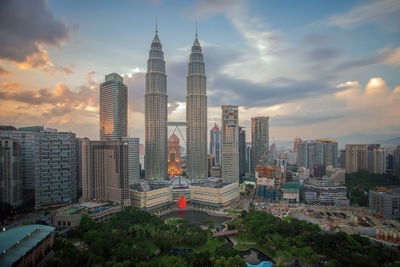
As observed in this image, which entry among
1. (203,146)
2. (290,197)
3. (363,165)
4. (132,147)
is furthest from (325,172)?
(132,147)

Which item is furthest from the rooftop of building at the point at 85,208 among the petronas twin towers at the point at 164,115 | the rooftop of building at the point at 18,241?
the petronas twin towers at the point at 164,115

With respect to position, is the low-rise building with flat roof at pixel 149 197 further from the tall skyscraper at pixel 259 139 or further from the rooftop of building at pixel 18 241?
the tall skyscraper at pixel 259 139

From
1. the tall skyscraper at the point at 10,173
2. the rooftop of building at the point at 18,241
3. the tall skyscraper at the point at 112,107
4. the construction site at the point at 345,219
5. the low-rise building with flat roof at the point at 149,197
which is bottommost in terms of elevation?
the construction site at the point at 345,219

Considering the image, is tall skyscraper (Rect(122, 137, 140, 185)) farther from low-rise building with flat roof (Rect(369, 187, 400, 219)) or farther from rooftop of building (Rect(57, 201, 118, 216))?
low-rise building with flat roof (Rect(369, 187, 400, 219))

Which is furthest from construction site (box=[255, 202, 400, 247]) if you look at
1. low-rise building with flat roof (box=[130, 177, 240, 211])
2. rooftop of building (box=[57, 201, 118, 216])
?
rooftop of building (box=[57, 201, 118, 216])

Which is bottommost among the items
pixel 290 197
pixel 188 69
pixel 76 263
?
pixel 290 197

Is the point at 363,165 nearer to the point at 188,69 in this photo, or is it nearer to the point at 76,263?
the point at 188,69

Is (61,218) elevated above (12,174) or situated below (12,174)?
below
